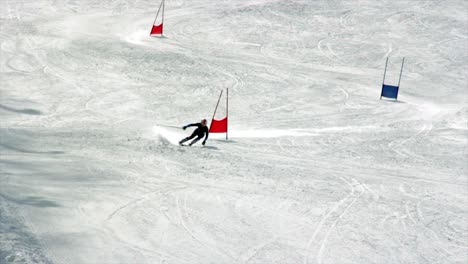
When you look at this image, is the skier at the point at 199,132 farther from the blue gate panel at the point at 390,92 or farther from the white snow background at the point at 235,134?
the blue gate panel at the point at 390,92

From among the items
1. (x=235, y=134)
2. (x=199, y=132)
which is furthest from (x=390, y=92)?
(x=199, y=132)

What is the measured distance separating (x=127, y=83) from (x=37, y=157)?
965cm

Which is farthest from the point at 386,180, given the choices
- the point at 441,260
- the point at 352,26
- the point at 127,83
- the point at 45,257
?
the point at 352,26

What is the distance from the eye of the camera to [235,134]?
18562 millimetres

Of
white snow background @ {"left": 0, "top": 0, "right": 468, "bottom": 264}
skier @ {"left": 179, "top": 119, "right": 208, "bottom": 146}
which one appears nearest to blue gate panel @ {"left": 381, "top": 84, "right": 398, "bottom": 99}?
white snow background @ {"left": 0, "top": 0, "right": 468, "bottom": 264}

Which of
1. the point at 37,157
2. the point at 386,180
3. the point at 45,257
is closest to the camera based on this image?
the point at 45,257

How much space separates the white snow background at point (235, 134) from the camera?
10.8 meters

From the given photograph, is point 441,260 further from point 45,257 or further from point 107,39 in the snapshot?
point 107,39

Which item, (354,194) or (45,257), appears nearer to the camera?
(45,257)

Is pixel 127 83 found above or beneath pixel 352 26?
beneath

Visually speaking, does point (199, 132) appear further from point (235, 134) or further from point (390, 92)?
point (390, 92)

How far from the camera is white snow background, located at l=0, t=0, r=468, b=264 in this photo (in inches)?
425

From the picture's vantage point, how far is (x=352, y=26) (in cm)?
3369

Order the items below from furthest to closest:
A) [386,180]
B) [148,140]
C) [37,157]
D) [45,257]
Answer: [148,140]
[386,180]
[37,157]
[45,257]
